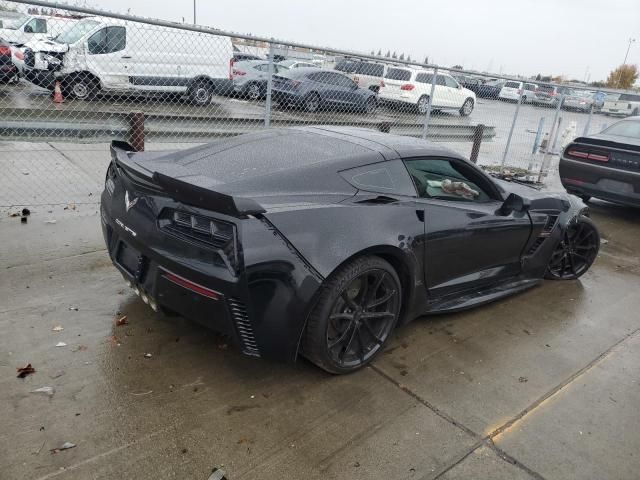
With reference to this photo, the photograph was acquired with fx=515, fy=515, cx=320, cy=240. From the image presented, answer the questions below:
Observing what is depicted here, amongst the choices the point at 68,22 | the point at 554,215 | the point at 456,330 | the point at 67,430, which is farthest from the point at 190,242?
the point at 68,22

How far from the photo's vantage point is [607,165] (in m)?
7.18

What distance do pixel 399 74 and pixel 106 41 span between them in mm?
7336

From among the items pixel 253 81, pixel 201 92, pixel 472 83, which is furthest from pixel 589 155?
pixel 253 81

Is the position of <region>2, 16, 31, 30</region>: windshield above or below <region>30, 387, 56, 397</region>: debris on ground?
above

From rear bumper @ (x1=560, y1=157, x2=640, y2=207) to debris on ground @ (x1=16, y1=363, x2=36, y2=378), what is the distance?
722 cm

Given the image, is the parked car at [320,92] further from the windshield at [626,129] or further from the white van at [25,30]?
the white van at [25,30]

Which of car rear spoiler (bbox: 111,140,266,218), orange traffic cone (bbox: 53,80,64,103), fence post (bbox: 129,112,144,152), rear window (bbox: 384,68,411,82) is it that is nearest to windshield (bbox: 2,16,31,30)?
orange traffic cone (bbox: 53,80,64,103)

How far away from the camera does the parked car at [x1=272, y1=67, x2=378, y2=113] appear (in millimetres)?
10539

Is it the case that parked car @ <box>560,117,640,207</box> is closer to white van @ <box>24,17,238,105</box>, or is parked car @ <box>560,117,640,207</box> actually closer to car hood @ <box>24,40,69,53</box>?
white van @ <box>24,17,238,105</box>

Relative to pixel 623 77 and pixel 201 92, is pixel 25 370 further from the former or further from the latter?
pixel 623 77

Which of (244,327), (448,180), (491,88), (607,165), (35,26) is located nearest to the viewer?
(244,327)

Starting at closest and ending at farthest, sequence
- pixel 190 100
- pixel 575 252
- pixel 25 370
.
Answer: pixel 25 370
pixel 575 252
pixel 190 100

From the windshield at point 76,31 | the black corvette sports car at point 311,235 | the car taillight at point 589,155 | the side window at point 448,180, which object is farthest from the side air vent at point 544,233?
the windshield at point 76,31

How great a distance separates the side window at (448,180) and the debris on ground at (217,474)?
79.7 inches
